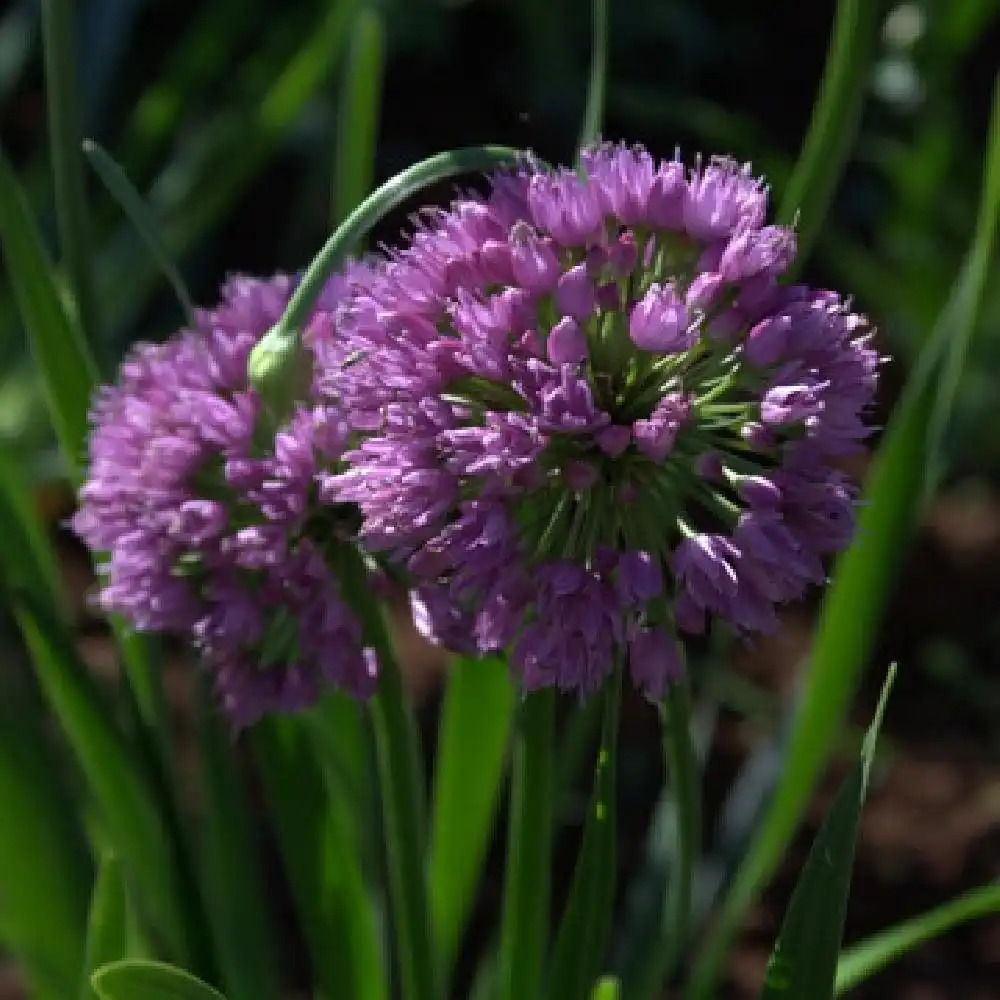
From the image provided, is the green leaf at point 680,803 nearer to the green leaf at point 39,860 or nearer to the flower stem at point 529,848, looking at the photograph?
the flower stem at point 529,848

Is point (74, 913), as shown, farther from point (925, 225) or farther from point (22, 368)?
point (925, 225)

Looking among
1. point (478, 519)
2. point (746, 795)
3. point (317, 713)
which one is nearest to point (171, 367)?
point (478, 519)

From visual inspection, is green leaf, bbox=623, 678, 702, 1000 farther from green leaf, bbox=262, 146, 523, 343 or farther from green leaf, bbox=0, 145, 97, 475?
green leaf, bbox=0, 145, 97, 475

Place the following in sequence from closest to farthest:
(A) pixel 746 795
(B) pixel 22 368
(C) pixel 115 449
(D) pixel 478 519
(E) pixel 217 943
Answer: (D) pixel 478 519
(C) pixel 115 449
(E) pixel 217 943
(A) pixel 746 795
(B) pixel 22 368

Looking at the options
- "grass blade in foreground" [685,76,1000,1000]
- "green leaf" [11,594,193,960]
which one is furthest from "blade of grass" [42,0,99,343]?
"grass blade in foreground" [685,76,1000,1000]

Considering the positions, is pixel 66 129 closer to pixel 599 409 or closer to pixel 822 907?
pixel 599 409

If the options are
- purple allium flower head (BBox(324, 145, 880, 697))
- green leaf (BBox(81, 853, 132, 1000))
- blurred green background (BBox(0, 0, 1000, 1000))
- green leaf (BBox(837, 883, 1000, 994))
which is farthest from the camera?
blurred green background (BBox(0, 0, 1000, 1000))

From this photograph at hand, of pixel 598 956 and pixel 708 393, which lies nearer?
pixel 708 393
